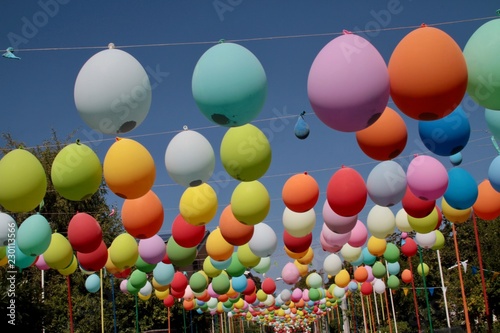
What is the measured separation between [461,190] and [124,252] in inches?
209

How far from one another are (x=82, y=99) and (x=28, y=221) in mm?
3863

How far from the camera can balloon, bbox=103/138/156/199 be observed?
595 cm

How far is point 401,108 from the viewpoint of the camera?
4.59 meters

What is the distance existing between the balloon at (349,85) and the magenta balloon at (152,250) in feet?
18.0

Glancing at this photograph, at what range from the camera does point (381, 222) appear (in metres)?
9.60

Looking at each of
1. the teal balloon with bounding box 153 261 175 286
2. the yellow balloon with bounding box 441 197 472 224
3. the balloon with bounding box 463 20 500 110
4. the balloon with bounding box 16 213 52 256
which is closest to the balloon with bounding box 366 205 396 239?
the yellow balloon with bounding box 441 197 472 224

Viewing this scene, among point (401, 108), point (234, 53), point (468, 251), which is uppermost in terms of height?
point (468, 251)

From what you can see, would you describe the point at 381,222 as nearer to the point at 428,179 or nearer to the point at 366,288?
the point at 428,179

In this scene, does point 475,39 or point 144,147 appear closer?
point 475,39

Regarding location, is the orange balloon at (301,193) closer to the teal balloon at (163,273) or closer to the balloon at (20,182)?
the balloon at (20,182)

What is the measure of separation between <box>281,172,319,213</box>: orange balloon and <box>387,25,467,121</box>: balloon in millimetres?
3246

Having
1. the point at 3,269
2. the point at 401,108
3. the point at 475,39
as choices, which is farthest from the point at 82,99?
the point at 3,269

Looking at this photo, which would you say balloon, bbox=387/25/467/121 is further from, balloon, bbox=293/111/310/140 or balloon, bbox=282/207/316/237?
balloon, bbox=282/207/316/237

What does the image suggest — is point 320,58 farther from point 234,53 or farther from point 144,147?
point 144,147
